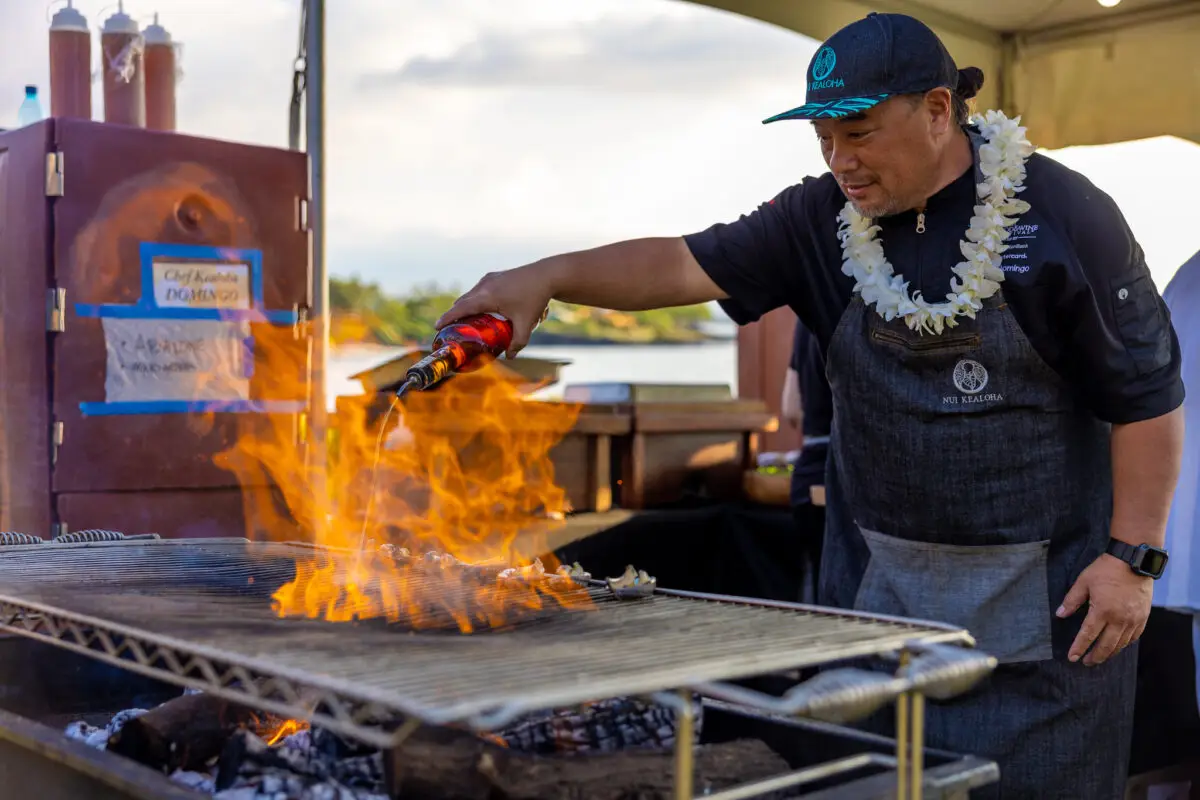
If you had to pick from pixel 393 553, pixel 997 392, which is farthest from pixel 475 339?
pixel 997 392

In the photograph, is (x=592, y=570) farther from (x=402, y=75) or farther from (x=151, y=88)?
(x=402, y=75)

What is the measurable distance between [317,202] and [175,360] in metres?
0.80

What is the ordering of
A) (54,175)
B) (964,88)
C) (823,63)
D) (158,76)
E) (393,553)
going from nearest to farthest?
(823,63)
(964,88)
(393,553)
(54,175)
(158,76)

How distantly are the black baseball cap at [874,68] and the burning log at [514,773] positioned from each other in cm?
118

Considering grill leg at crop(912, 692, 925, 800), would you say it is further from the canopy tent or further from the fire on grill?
the canopy tent

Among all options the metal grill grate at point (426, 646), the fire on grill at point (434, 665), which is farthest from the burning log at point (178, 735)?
the metal grill grate at point (426, 646)

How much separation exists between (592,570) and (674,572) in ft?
1.62

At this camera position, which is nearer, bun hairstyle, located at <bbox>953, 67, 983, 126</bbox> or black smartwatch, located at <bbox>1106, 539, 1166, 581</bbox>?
black smartwatch, located at <bbox>1106, 539, 1166, 581</bbox>

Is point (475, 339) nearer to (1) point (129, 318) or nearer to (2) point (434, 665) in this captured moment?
(2) point (434, 665)

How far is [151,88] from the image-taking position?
425cm

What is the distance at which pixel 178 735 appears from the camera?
2070mm

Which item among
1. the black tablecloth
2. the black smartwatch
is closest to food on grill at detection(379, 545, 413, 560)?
the black smartwatch

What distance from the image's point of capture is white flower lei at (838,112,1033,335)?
7.30 feet

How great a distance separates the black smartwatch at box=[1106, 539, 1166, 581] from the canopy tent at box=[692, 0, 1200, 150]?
271 centimetres
